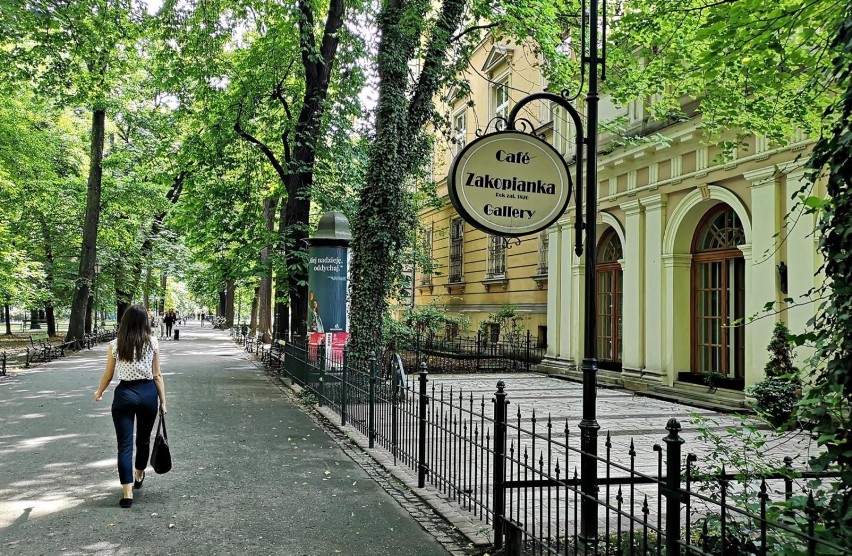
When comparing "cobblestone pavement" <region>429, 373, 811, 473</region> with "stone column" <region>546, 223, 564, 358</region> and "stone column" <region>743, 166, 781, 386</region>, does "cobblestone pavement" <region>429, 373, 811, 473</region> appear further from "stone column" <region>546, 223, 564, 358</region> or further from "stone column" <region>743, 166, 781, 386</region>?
"stone column" <region>743, 166, 781, 386</region>

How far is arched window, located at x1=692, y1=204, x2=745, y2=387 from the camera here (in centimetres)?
1260

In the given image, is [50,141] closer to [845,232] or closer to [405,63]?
[405,63]

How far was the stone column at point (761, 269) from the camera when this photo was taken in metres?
11.1

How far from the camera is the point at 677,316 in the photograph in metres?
13.7

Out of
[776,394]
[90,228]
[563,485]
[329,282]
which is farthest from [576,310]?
[90,228]

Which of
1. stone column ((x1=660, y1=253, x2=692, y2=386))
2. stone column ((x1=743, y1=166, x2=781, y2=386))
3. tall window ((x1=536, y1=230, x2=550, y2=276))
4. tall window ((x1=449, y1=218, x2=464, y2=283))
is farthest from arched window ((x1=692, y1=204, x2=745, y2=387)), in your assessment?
tall window ((x1=449, y1=218, x2=464, y2=283))

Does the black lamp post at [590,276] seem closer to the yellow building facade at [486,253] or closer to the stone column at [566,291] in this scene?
the yellow building facade at [486,253]

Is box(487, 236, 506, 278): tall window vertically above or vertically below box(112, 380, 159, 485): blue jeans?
above

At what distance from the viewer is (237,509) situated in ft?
18.7

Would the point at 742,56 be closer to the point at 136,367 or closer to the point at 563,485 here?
the point at 563,485

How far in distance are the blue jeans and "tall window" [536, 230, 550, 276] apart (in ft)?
51.6

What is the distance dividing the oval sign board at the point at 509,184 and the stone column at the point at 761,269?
26.5 ft

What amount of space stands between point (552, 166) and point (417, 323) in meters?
18.4

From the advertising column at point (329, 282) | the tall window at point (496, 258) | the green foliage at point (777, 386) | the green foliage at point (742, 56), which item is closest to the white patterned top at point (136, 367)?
the green foliage at point (742, 56)
